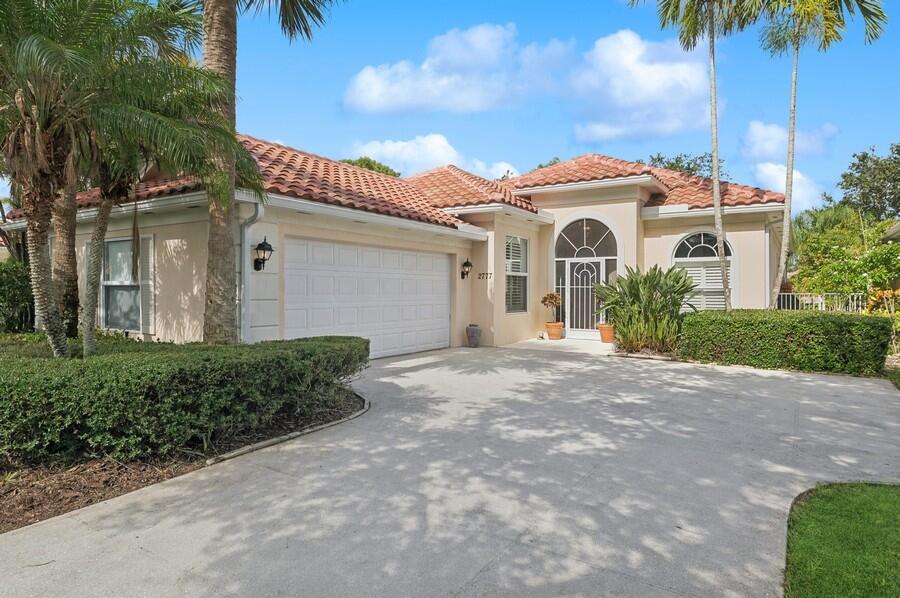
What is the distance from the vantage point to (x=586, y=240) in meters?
15.4

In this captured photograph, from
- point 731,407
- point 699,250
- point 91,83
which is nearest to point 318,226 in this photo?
point 91,83

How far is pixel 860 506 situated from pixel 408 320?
9313mm

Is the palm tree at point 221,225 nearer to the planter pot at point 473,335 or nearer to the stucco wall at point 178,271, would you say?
the stucco wall at point 178,271

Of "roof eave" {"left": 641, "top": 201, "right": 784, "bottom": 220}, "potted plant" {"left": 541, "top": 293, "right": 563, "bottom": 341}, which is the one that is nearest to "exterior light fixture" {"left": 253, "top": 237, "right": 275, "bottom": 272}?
"potted plant" {"left": 541, "top": 293, "right": 563, "bottom": 341}

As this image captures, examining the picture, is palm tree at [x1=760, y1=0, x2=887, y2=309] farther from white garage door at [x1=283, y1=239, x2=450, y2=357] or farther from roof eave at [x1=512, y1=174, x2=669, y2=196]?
white garage door at [x1=283, y1=239, x2=450, y2=357]

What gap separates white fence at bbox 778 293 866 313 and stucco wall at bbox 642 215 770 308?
66 centimetres

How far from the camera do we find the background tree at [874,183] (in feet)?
109

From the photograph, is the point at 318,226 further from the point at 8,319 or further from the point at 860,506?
the point at 860,506

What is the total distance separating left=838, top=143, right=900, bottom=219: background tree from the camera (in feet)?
109

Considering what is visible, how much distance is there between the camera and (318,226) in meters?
9.85

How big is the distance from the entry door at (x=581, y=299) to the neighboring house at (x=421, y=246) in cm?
4

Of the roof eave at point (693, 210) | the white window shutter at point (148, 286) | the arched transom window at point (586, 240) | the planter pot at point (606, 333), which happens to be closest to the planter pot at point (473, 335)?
the planter pot at point (606, 333)

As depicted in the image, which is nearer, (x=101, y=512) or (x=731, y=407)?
(x=101, y=512)

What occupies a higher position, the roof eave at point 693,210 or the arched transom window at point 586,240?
the roof eave at point 693,210
